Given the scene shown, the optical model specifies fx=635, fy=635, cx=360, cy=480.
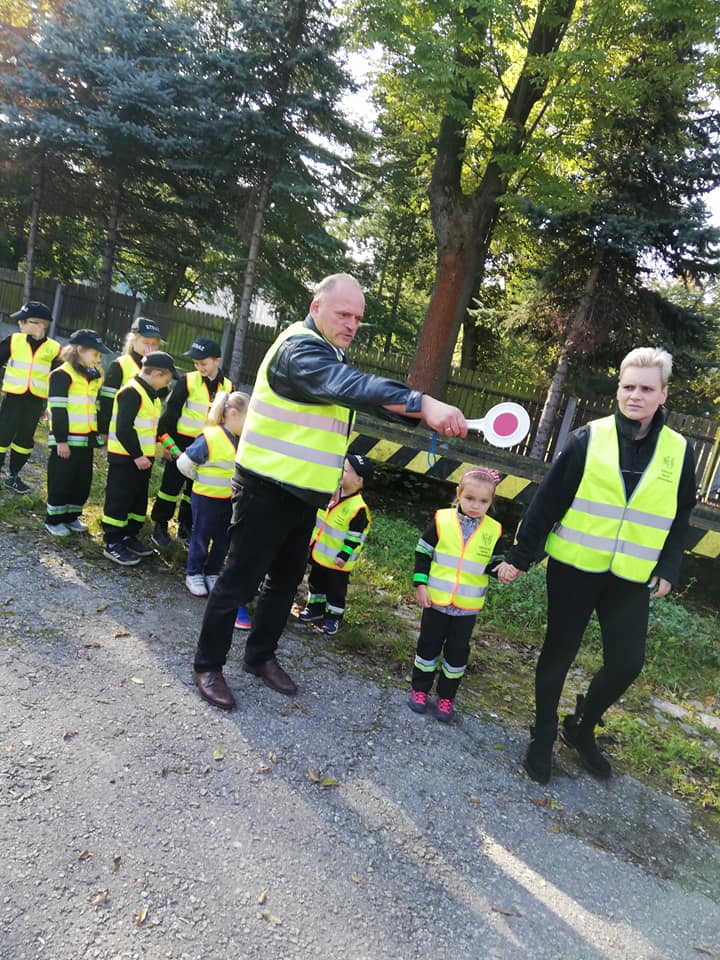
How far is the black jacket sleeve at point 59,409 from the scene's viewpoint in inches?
201

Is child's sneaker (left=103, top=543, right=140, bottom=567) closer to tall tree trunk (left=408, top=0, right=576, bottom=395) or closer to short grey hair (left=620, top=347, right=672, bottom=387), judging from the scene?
short grey hair (left=620, top=347, right=672, bottom=387)

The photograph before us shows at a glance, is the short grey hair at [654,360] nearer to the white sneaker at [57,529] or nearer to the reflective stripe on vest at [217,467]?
the reflective stripe on vest at [217,467]

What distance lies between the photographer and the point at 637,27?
453 inches

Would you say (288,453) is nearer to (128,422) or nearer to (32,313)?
(128,422)

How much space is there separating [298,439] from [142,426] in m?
2.44

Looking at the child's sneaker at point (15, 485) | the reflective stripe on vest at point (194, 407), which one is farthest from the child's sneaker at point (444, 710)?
the child's sneaker at point (15, 485)

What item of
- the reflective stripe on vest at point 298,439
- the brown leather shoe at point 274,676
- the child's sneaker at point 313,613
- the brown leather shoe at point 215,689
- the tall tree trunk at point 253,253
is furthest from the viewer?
the tall tree trunk at point 253,253

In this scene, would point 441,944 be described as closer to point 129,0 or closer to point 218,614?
point 218,614


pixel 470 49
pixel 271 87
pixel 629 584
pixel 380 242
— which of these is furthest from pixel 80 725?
pixel 380 242

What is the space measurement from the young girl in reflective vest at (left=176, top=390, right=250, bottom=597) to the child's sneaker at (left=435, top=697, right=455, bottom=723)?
1.79 metres

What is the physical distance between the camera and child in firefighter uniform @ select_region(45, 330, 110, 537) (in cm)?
512

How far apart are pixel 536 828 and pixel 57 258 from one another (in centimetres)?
2376

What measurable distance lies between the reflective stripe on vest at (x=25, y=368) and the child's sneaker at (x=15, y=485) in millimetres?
847

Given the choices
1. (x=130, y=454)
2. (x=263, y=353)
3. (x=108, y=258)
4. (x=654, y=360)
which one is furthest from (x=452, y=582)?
(x=108, y=258)
